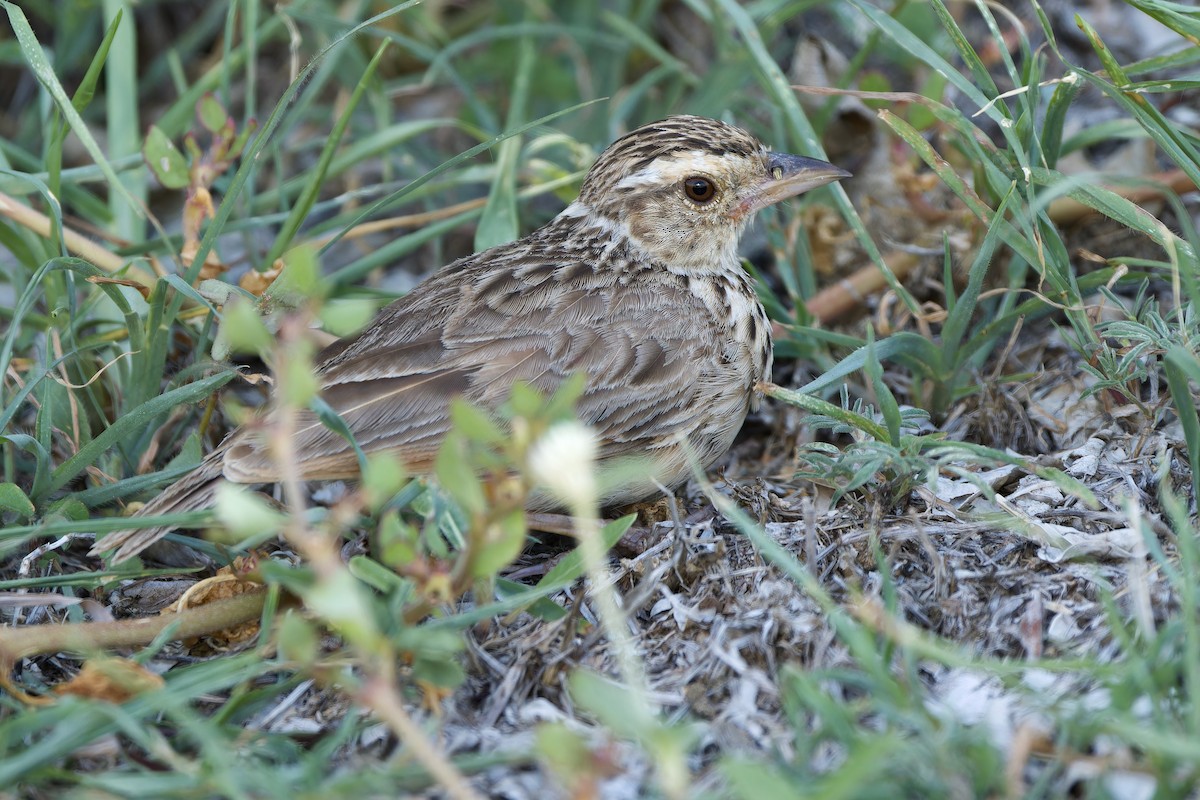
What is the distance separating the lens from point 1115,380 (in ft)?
11.8

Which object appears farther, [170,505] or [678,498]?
[678,498]

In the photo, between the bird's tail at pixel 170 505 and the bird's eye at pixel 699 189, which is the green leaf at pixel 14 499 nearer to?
the bird's tail at pixel 170 505

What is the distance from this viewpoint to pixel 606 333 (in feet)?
13.2

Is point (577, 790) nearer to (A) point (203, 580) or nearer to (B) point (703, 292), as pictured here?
(A) point (203, 580)

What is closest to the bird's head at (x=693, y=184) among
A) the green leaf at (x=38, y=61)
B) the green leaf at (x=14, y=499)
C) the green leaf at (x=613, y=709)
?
the green leaf at (x=38, y=61)

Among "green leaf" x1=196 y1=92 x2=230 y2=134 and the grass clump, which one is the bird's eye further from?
"green leaf" x1=196 y1=92 x2=230 y2=134

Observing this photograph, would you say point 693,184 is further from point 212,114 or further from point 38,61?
point 38,61

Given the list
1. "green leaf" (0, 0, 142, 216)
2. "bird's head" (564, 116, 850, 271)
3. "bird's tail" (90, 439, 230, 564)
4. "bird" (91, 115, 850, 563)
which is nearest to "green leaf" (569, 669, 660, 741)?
"bird" (91, 115, 850, 563)

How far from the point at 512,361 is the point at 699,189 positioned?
1.04 meters

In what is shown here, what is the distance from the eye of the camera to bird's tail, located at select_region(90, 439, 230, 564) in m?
3.50

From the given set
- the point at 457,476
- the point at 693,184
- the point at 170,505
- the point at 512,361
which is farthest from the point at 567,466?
the point at 693,184

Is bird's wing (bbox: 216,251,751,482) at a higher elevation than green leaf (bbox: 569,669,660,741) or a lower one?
lower

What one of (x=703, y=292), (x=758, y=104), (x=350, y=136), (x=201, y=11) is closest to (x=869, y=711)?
(x=703, y=292)

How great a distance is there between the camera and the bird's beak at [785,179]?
4.30 metres
